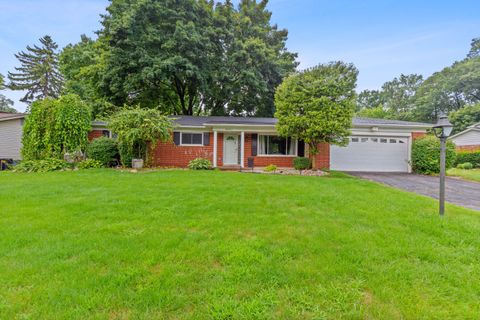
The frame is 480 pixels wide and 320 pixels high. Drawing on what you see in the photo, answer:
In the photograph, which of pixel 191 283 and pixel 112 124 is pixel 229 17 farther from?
pixel 191 283

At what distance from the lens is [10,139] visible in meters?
13.2

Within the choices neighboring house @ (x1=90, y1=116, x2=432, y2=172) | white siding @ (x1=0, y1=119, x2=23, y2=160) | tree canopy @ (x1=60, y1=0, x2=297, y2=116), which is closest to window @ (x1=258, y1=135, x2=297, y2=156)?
neighboring house @ (x1=90, y1=116, x2=432, y2=172)

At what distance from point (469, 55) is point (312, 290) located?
5189 centimetres

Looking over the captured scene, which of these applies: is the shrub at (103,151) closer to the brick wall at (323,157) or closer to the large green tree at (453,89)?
the brick wall at (323,157)

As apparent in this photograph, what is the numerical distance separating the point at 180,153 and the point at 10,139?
10.4 m

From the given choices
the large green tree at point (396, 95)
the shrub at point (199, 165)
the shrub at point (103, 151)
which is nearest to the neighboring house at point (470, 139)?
the large green tree at point (396, 95)

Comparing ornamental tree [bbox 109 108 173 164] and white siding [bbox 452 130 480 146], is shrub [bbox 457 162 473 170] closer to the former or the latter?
white siding [bbox 452 130 480 146]

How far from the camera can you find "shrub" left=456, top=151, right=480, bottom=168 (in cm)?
1644

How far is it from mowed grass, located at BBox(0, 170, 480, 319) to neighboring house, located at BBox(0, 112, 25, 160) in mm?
12195

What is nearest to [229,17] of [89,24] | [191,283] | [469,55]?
[89,24]

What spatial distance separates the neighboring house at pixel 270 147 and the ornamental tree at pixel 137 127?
1.61 meters

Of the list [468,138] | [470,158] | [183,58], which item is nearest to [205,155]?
[183,58]

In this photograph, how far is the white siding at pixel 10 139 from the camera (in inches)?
514

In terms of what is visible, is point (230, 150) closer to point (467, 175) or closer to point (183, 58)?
point (183, 58)
